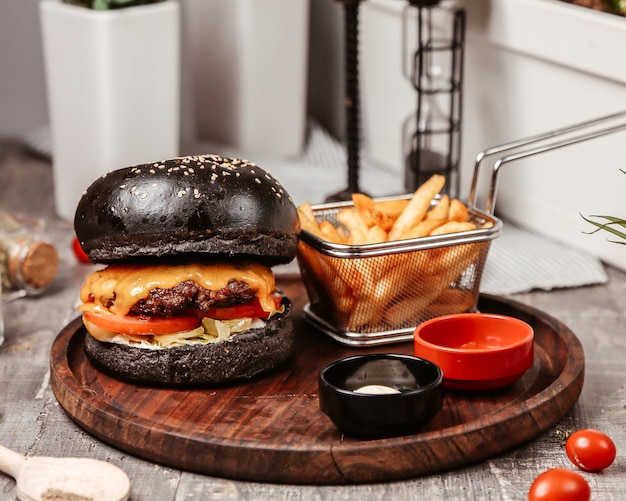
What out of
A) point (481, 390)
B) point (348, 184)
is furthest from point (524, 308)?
point (348, 184)

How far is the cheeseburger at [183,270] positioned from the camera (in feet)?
6.84

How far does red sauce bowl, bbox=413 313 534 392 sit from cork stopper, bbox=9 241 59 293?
1.39m

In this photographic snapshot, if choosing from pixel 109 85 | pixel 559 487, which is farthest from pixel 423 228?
pixel 109 85

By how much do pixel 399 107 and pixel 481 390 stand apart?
2448 mm

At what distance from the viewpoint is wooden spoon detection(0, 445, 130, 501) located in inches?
69.5

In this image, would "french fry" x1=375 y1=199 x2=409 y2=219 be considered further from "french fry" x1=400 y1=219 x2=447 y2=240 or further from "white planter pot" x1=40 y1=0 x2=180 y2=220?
"white planter pot" x1=40 y1=0 x2=180 y2=220

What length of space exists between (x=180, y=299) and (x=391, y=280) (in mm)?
537

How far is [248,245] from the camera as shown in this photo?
214cm

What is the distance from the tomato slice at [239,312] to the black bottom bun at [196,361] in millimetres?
35

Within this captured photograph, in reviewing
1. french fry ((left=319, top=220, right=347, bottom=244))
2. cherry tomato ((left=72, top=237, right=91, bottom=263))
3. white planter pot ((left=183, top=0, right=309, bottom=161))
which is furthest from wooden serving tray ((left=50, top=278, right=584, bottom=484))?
white planter pot ((left=183, top=0, right=309, bottom=161))

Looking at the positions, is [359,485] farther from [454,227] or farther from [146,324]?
[454,227]

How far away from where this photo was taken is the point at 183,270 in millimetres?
2133

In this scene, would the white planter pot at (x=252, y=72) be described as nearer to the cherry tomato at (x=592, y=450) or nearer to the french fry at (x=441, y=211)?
the french fry at (x=441, y=211)

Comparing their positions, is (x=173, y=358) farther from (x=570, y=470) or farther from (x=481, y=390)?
(x=570, y=470)
